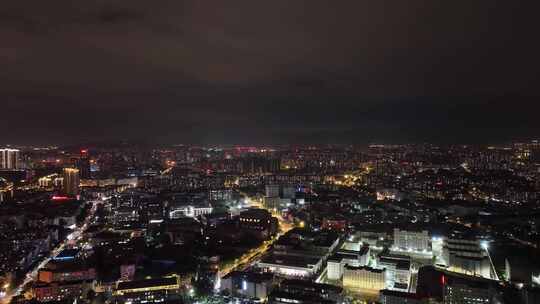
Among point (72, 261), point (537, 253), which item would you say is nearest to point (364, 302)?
point (537, 253)

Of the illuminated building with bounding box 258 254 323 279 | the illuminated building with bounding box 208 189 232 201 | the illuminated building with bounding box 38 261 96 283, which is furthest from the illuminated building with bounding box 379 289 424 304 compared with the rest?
the illuminated building with bounding box 208 189 232 201

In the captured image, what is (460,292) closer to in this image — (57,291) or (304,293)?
(304,293)

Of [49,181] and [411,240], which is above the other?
[49,181]

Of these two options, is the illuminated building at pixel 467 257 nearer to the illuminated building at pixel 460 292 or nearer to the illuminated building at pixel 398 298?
the illuminated building at pixel 460 292

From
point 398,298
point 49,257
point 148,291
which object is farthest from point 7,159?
point 398,298

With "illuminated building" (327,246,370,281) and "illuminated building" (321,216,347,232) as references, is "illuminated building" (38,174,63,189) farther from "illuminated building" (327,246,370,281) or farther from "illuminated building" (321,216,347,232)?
"illuminated building" (327,246,370,281)

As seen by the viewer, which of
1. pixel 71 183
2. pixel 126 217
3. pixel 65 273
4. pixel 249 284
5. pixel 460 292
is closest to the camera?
pixel 460 292
